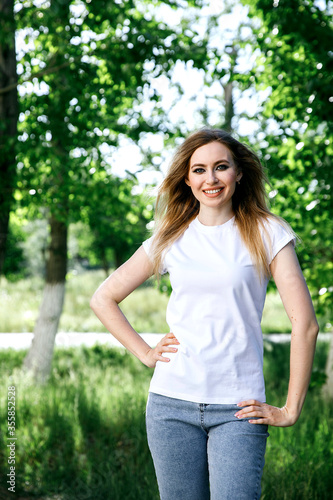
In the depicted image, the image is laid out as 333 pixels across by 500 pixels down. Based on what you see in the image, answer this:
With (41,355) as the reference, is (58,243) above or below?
above

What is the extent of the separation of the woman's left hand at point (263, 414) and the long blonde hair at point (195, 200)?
1.54 ft

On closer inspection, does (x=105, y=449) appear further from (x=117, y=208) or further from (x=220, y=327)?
(x=220, y=327)

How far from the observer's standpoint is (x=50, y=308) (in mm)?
8805

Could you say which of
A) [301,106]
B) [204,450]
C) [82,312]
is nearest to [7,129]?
[301,106]

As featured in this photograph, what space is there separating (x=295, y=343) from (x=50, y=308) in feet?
23.9

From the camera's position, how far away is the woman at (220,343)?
1.93 m

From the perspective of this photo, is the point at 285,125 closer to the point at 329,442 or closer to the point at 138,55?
the point at 138,55

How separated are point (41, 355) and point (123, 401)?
9.95 ft

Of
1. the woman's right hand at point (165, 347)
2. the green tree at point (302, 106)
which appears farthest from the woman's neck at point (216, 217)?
the green tree at point (302, 106)

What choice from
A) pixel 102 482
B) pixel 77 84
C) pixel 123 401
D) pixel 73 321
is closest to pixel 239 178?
pixel 102 482

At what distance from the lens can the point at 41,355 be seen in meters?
8.70

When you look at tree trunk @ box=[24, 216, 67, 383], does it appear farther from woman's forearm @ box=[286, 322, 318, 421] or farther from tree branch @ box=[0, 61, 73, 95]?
woman's forearm @ box=[286, 322, 318, 421]

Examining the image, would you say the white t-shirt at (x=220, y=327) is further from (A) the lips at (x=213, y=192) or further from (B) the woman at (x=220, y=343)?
(A) the lips at (x=213, y=192)

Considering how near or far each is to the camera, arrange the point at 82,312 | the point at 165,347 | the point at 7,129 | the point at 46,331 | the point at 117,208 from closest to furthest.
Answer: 1. the point at 165,347
2. the point at 7,129
3. the point at 117,208
4. the point at 46,331
5. the point at 82,312
